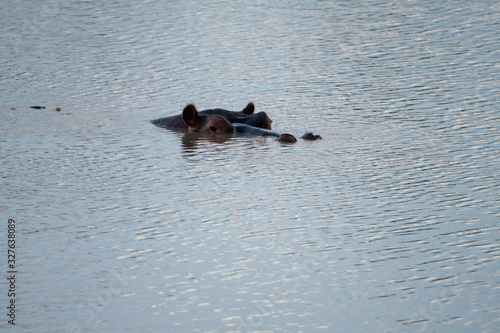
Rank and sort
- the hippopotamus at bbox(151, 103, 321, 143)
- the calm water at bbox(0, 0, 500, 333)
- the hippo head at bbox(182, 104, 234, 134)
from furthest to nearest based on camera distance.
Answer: the hippo head at bbox(182, 104, 234, 134) → the hippopotamus at bbox(151, 103, 321, 143) → the calm water at bbox(0, 0, 500, 333)

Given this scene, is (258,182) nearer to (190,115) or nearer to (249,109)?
(190,115)

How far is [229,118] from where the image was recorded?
32.4 feet

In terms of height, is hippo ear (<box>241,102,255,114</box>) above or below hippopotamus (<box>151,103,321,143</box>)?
above

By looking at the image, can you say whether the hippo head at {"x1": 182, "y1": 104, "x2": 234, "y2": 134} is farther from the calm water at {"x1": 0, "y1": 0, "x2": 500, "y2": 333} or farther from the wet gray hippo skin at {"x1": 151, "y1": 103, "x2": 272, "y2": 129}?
the calm water at {"x1": 0, "y1": 0, "x2": 500, "y2": 333}

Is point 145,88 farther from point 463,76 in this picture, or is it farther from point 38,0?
point 38,0

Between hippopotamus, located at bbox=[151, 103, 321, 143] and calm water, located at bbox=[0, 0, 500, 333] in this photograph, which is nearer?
calm water, located at bbox=[0, 0, 500, 333]

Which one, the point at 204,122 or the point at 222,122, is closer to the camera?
the point at 222,122

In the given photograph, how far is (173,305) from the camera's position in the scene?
489cm

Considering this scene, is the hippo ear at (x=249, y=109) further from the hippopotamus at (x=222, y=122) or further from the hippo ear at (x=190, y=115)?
the hippo ear at (x=190, y=115)

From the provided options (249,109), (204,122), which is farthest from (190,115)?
(249,109)

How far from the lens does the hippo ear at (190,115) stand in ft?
31.8

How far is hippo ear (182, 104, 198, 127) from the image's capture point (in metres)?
9.70

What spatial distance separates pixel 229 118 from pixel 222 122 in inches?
8.4

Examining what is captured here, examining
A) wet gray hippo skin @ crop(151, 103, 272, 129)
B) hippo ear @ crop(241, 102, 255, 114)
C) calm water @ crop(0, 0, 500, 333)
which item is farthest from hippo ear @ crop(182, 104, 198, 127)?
hippo ear @ crop(241, 102, 255, 114)
